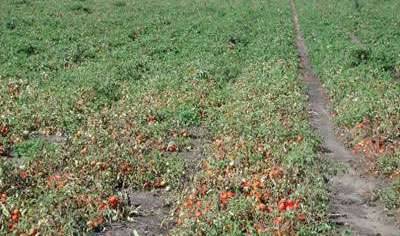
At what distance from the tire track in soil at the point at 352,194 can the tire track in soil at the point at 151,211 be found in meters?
2.56

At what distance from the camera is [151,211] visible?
31.6 feet

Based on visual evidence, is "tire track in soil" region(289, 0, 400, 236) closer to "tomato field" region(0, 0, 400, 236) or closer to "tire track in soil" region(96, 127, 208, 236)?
"tomato field" region(0, 0, 400, 236)

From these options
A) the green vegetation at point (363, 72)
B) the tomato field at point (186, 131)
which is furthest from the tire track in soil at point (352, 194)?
the green vegetation at point (363, 72)

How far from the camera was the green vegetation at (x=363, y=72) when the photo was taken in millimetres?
12797

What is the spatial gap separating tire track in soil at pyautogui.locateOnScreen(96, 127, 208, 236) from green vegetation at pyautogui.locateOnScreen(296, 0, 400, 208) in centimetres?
354

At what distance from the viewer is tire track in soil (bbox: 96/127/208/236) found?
8938 millimetres

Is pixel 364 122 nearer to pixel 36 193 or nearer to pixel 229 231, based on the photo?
pixel 229 231

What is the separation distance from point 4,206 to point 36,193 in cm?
84

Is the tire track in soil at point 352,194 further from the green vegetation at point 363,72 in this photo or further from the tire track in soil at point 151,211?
the tire track in soil at point 151,211

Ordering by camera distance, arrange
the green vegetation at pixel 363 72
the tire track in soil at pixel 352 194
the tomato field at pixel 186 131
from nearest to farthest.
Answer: the tomato field at pixel 186 131 < the tire track in soil at pixel 352 194 < the green vegetation at pixel 363 72

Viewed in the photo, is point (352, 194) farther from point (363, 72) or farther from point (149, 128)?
point (363, 72)

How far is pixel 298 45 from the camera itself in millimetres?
26562

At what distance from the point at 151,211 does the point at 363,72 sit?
39.2 feet

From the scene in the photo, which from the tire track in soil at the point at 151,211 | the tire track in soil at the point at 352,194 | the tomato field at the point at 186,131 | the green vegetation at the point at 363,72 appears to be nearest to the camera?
the tire track in soil at the point at 151,211
